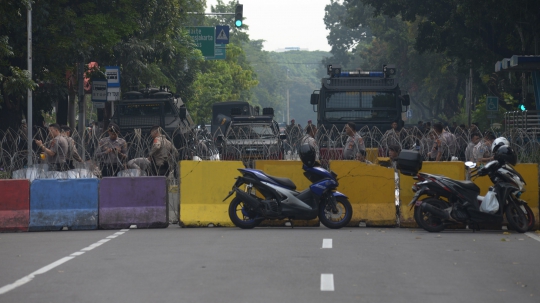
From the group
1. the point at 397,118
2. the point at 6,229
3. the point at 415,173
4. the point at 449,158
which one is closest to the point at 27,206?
the point at 6,229

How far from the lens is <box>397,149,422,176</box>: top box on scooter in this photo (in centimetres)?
1555

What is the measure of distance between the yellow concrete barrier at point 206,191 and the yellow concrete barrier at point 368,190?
1.75 meters

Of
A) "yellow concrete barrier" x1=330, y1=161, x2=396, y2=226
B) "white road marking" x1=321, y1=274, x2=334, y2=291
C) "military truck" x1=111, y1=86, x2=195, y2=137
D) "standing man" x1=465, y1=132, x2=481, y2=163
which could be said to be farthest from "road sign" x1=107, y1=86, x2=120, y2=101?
"white road marking" x1=321, y1=274, x2=334, y2=291

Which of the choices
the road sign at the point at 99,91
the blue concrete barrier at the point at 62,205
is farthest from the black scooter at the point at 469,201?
the road sign at the point at 99,91

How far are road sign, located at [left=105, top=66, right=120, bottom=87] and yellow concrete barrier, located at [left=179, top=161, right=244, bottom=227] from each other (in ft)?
49.5

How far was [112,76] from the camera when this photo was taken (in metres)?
31.1

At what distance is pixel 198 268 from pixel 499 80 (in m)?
36.0

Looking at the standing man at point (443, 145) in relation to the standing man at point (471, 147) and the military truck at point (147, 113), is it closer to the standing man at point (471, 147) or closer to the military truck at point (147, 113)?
the standing man at point (471, 147)

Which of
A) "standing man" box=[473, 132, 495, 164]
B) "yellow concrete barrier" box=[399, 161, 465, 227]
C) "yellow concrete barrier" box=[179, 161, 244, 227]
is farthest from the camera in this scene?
"standing man" box=[473, 132, 495, 164]

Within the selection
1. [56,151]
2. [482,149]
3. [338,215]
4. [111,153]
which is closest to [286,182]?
[338,215]

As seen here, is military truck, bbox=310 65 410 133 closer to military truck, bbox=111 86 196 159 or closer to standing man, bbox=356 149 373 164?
military truck, bbox=111 86 196 159

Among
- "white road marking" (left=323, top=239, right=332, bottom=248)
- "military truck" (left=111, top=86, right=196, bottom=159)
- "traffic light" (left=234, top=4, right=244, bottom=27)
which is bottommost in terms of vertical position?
"white road marking" (left=323, top=239, right=332, bottom=248)

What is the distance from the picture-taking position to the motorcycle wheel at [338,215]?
1572 cm

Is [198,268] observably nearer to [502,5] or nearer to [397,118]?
[397,118]
